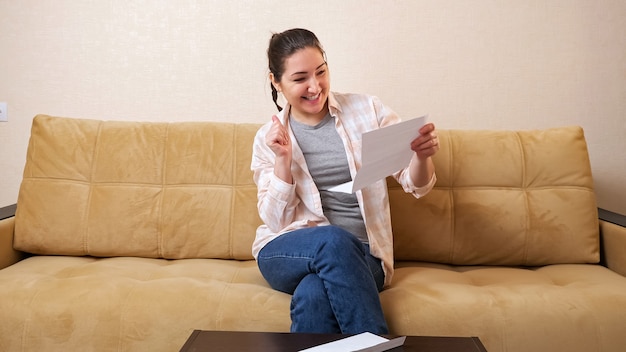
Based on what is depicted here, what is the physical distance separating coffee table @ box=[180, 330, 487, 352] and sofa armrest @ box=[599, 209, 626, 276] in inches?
42.9

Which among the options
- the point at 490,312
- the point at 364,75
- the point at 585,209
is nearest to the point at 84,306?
the point at 490,312

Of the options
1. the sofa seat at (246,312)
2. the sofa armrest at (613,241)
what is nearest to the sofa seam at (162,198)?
the sofa seat at (246,312)

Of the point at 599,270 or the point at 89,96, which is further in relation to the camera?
the point at 89,96

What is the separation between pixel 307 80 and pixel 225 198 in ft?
1.89

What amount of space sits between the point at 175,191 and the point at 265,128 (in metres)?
0.43

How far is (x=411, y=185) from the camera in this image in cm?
198

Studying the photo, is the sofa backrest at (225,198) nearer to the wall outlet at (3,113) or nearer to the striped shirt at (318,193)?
the striped shirt at (318,193)

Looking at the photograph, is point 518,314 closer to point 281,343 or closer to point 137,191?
point 281,343

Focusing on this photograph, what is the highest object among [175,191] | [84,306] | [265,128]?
[265,128]

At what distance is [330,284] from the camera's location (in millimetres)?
1613

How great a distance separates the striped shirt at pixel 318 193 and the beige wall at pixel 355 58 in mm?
650

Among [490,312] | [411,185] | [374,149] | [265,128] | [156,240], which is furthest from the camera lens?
[156,240]

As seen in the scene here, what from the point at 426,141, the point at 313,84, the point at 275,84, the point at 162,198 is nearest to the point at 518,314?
the point at 426,141

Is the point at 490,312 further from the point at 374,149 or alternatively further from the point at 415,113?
the point at 415,113
